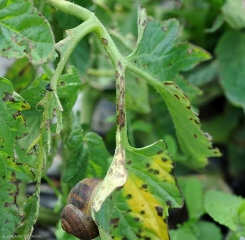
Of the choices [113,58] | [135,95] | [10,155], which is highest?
[113,58]

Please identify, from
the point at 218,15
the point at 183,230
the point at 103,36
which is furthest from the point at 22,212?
the point at 218,15

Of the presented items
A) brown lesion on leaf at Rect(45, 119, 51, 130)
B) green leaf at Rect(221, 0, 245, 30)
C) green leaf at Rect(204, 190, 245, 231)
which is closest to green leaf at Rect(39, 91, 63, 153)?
brown lesion on leaf at Rect(45, 119, 51, 130)

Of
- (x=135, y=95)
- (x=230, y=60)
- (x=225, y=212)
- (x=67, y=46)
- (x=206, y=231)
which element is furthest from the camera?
A: (x=230, y=60)

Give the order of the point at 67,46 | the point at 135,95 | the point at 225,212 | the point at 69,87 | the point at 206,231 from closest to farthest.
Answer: the point at 67,46, the point at 69,87, the point at 225,212, the point at 206,231, the point at 135,95

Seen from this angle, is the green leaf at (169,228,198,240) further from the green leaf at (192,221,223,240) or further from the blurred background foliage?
the blurred background foliage

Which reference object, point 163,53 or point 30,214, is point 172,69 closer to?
point 163,53

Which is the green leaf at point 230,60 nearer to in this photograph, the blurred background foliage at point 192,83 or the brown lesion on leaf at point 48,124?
the blurred background foliage at point 192,83

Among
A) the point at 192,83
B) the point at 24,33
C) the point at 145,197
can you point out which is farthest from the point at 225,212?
the point at 192,83

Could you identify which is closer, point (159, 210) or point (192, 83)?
point (159, 210)
